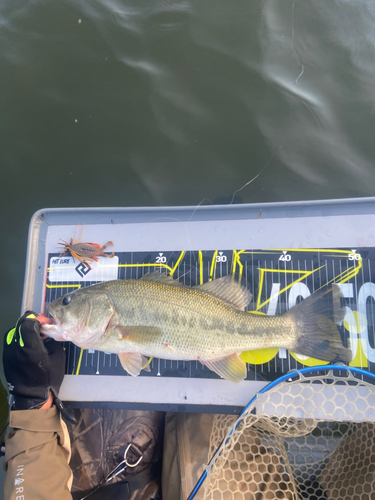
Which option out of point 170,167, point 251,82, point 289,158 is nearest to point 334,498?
point 289,158

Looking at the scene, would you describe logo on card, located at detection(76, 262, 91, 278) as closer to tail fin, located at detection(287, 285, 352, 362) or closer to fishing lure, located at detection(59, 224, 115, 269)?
fishing lure, located at detection(59, 224, 115, 269)

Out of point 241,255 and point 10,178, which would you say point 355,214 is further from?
point 10,178

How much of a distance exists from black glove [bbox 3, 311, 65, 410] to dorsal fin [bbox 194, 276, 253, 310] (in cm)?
140

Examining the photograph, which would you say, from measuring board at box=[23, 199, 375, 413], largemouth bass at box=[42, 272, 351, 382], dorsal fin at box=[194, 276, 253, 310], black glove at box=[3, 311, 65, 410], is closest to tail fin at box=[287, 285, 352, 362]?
largemouth bass at box=[42, 272, 351, 382]

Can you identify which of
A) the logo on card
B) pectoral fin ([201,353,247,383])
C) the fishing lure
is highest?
the fishing lure

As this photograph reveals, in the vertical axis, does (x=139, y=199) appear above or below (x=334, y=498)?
above

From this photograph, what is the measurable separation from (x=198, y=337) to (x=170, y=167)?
74.9 inches

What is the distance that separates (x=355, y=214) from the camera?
254 cm

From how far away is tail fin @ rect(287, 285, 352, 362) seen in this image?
91.6 inches

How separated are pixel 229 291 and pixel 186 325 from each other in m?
0.48

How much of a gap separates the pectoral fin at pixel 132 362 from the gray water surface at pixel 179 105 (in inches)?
64.0

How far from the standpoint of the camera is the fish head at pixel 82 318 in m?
2.34

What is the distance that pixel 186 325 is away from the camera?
2303 mm

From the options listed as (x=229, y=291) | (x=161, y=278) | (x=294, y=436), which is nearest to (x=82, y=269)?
(x=161, y=278)
